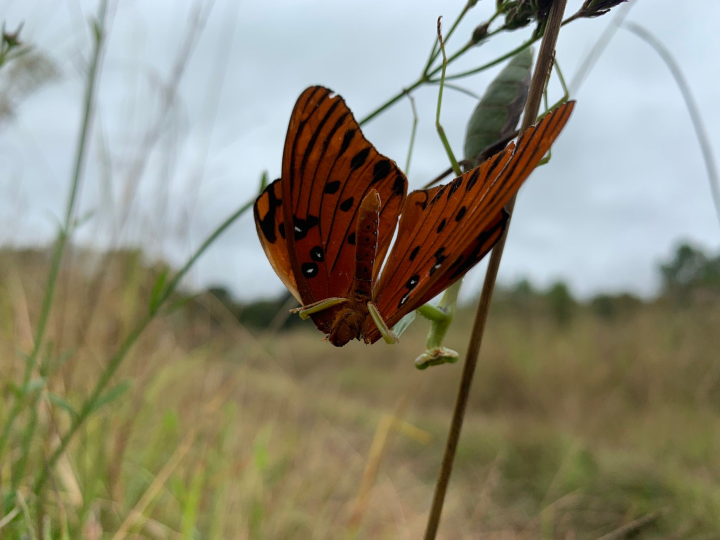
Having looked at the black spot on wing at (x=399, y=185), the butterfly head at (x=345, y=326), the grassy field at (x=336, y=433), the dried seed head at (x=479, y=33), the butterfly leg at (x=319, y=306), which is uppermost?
the dried seed head at (x=479, y=33)

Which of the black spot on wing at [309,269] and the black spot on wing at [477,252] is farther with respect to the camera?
the black spot on wing at [309,269]

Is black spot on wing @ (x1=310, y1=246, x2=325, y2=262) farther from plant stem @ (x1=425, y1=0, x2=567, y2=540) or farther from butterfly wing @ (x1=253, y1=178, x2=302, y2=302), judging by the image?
plant stem @ (x1=425, y1=0, x2=567, y2=540)

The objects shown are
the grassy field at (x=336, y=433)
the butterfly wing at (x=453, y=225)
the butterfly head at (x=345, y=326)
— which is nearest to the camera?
the butterfly wing at (x=453, y=225)

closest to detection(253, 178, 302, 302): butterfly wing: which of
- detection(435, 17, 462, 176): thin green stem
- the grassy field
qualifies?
detection(435, 17, 462, 176): thin green stem

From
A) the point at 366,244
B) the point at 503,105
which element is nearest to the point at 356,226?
the point at 366,244

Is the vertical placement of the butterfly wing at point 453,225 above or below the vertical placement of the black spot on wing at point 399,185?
below

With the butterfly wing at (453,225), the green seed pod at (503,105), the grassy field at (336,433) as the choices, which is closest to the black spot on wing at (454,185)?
the butterfly wing at (453,225)

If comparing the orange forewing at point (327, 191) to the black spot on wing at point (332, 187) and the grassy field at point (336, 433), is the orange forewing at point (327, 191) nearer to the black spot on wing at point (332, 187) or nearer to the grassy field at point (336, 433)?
the black spot on wing at point (332, 187)
